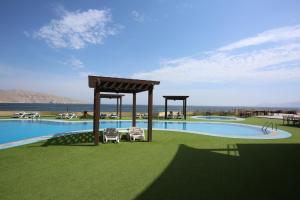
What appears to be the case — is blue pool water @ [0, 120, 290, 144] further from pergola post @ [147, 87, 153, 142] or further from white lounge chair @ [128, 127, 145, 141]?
white lounge chair @ [128, 127, 145, 141]

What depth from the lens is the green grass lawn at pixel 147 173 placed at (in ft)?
14.8

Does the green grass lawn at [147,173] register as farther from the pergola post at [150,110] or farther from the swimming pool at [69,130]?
the swimming pool at [69,130]

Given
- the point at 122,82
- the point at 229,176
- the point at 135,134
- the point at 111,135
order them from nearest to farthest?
the point at 229,176 → the point at 122,82 → the point at 111,135 → the point at 135,134

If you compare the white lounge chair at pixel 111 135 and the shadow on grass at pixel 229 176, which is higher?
the white lounge chair at pixel 111 135

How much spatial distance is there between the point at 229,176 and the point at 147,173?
87.2 inches

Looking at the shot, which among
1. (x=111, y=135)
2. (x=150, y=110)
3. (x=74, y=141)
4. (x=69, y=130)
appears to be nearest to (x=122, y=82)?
(x=150, y=110)

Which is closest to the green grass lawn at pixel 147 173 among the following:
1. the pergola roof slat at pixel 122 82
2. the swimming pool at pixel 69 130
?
the pergola roof slat at pixel 122 82

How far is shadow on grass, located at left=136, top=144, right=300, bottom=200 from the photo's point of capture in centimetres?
452

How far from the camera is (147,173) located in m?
5.81

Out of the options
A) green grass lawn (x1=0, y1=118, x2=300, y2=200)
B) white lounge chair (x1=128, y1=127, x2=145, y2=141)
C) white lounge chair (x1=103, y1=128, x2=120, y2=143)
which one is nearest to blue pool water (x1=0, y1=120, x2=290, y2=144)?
green grass lawn (x1=0, y1=118, x2=300, y2=200)

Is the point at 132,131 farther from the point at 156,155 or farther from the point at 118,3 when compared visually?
the point at 118,3

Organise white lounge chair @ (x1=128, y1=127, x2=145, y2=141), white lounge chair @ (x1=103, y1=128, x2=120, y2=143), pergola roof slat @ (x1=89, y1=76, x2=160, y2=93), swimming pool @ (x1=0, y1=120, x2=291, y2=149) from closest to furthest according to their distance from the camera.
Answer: pergola roof slat @ (x1=89, y1=76, x2=160, y2=93), white lounge chair @ (x1=103, y1=128, x2=120, y2=143), white lounge chair @ (x1=128, y1=127, x2=145, y2=141), swimming pool @ (x1=0, y1=120, x2=291, y2=149)

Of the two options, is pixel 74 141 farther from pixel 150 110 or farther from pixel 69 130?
pixel 69 130

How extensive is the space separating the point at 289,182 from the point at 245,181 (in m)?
1.07
